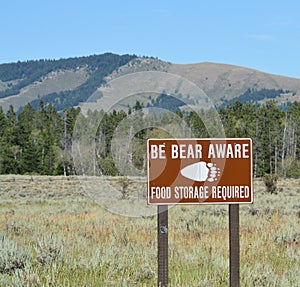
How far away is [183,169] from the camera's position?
5512 millimetres

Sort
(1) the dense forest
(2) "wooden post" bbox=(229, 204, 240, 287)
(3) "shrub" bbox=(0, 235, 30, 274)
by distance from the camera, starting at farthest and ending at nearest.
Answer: (1) the dense forest → (3) "shrub" bbox=(0, 235, 30, 274) → (2) "wooden post" bbox=(229, 204, 240, 287)

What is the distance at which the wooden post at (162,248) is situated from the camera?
545 cm

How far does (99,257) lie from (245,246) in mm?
2282

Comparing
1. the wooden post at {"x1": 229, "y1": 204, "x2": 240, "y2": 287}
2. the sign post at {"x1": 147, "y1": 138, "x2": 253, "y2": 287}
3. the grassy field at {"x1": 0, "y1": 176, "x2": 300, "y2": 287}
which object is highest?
the sign post at {"x1": 147, "y1": 138, "x2": 253, "y2": 287}

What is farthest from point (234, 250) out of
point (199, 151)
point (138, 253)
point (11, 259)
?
point (11, 259)

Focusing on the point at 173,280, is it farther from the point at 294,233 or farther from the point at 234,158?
the point at 294,233

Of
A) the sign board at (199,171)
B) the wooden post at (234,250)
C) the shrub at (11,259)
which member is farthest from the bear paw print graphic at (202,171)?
the shrub at (11,259)

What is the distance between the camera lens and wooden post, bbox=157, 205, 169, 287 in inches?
215

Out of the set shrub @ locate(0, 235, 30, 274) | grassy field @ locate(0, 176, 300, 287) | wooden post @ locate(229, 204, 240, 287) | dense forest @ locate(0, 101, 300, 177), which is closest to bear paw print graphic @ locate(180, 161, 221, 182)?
wooden post @ locate(229, 204, 240, 287)

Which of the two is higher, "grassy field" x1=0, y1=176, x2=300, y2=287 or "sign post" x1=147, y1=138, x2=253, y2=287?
"sign post" x1=147, y1=138, x2=253, y2=287

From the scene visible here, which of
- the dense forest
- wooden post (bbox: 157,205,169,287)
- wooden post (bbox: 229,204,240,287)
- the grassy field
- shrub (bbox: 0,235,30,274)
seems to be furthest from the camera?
the dense forest

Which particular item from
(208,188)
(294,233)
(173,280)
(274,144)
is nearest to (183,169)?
(208,188)

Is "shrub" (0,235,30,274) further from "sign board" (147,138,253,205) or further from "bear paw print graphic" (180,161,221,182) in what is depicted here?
"bear paw print graphic" (180,161,221,182)

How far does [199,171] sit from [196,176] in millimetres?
56
